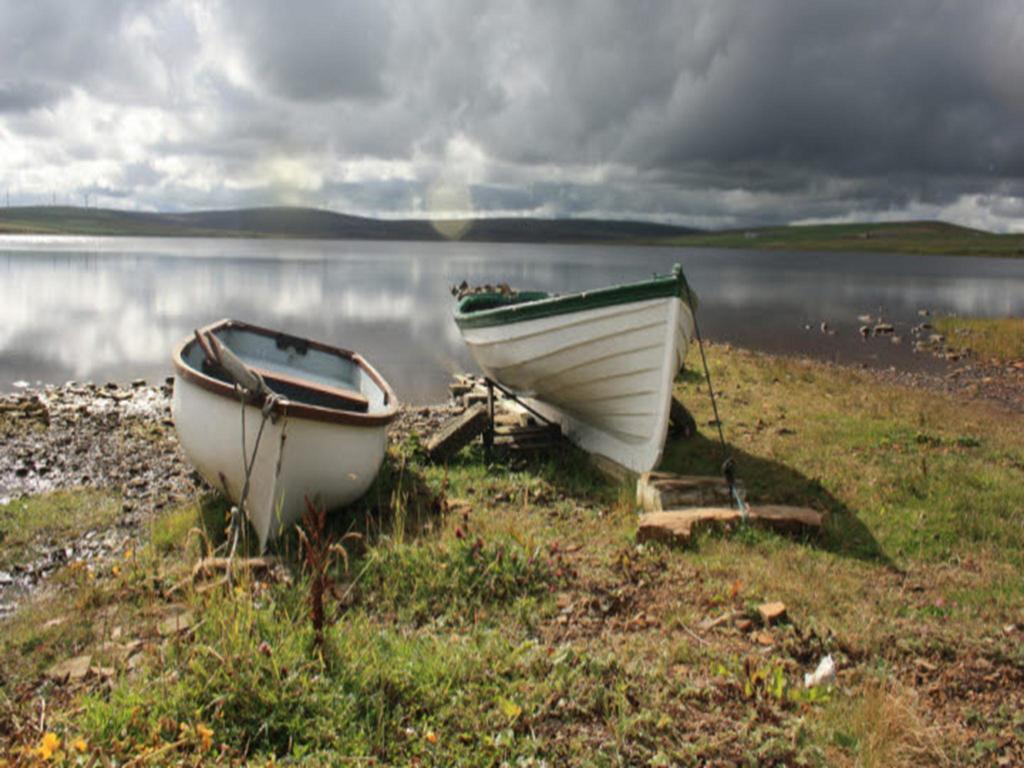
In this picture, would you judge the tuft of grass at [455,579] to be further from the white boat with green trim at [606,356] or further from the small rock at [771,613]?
the white boat with green trim at [606,356]

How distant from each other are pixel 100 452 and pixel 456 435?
602 centimetres

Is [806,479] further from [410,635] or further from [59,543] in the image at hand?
[59,543]

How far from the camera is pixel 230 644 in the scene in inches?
179

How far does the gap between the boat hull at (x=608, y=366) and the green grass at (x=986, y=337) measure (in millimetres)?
21031

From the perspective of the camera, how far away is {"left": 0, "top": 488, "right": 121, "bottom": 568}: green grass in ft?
26.3

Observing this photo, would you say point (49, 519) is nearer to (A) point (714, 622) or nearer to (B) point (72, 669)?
(B) point (72, 669)

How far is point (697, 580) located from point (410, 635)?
8.05ft

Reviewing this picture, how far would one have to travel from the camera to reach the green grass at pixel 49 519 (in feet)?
26.3

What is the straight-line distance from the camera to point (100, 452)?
1215 centimetres

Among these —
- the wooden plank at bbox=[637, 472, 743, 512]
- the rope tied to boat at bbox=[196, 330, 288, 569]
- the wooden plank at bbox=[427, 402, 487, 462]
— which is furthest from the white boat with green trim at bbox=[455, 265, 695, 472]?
the rope tied to boat at bbox=[196, 330, 288, 569]

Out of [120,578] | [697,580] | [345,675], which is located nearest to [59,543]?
[120,578]


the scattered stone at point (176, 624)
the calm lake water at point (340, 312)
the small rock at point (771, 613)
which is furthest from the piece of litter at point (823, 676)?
the calm lake water at point (340, 312)

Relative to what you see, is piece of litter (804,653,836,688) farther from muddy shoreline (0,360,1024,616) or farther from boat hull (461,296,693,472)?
muddy shoreline (0,360,1024,616)

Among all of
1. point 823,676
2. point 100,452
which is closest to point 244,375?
point 823,676
